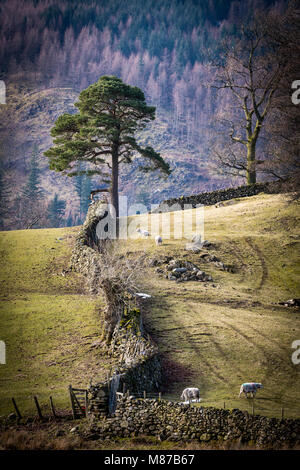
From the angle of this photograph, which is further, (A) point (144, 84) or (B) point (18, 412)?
(A) point (144, 84)

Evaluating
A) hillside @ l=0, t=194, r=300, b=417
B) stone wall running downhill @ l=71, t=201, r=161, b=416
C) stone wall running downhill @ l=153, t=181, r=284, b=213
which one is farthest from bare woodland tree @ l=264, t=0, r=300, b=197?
stone wall running downhill @ l=71, t=201, r=161, b=416

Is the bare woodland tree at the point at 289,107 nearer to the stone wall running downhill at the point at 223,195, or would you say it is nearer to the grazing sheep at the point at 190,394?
the stone wall running downhill at the point at 223,195

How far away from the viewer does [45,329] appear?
18.9 meters

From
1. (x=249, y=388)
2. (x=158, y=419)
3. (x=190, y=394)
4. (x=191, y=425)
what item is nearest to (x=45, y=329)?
(x=190, y=394)

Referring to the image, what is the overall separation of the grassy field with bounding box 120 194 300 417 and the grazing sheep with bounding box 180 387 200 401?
1.14 feet

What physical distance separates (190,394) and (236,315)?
323 inches

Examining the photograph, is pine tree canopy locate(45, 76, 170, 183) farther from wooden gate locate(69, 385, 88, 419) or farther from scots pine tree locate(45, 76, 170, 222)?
wooden gate locate(69, 385, 88, 419)

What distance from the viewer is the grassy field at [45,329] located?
1422 centimetres

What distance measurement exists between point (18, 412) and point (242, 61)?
4299 centimetres

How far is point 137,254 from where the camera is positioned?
2867 cm

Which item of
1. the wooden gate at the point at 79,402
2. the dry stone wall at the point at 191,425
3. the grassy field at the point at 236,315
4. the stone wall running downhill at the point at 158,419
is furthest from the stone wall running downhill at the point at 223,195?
the dry stone wall at the point at 191,425

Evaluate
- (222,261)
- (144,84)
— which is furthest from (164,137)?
(222,261)

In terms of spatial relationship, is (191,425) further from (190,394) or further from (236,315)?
(236,315)

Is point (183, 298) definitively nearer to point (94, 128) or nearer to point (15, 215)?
point (94, 128)
